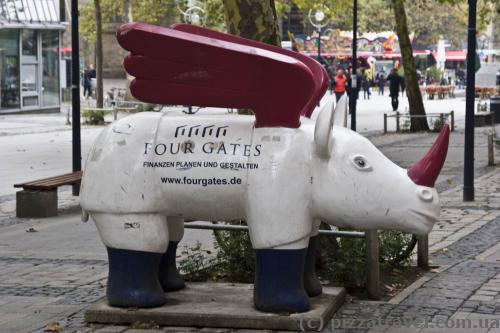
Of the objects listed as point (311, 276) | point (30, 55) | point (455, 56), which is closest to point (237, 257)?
point (311, 276)

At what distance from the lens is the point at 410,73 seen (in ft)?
101

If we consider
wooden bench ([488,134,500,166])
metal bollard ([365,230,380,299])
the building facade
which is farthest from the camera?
the building facade

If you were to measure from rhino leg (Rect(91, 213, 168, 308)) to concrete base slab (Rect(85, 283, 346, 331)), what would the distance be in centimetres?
11

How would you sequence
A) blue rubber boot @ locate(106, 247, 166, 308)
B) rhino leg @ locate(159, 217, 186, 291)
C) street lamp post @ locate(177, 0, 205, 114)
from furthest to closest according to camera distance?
street lamp post @ locate(177, 0, 205, 114)
rhino leg @ locate(159, 217, 186, 291)
blue rubber boot @ locate(106, 247, 166, 308)

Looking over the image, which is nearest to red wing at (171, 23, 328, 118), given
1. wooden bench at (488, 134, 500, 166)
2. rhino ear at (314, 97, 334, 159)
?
rhino ear at (314, 97, 334, 159)

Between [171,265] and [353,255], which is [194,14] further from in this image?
[171,265]

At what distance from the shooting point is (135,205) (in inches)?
291

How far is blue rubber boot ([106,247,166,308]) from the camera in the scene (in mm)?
7477

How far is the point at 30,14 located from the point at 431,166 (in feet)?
112

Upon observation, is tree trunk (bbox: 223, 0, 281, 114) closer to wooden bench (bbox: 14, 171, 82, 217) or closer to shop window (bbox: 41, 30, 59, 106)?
wooden bench (bbox: 14, 171, 82, 217)

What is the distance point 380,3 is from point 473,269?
2778 inches

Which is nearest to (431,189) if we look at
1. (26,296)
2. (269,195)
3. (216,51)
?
(269,195)

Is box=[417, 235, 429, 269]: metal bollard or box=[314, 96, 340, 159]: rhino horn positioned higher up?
box=[314, 96, 340, 159]: rhino horn

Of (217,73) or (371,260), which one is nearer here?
(217,73)
